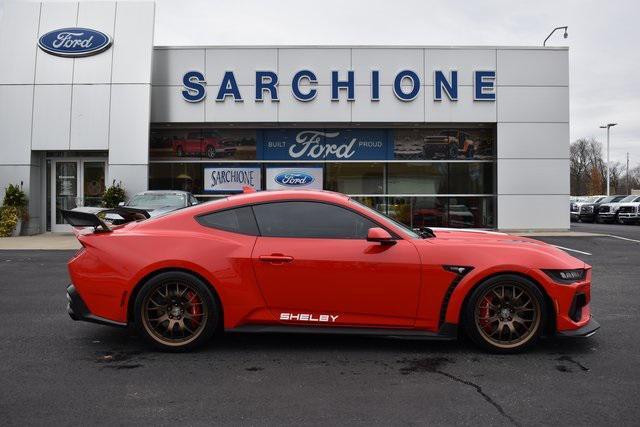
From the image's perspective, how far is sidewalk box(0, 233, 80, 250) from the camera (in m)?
14.2

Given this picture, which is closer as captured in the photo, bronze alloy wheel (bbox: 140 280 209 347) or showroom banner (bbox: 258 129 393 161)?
bronze alloy wheel (bbox: 140 280 209 347)

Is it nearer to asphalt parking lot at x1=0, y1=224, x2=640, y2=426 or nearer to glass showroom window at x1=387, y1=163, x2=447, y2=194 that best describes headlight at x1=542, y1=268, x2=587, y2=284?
asphalt parking lot at x1=0, y1=224, x2=640, y2=426

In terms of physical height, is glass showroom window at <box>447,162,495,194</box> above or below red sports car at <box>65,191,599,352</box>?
above

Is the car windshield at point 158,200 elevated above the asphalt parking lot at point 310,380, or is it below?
above

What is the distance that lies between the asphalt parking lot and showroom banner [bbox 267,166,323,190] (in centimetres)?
1431

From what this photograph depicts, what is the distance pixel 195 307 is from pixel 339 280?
123 cm

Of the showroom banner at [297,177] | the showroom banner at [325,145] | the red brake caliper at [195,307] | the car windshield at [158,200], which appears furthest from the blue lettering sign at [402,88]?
the red brake caliper at [195,307]

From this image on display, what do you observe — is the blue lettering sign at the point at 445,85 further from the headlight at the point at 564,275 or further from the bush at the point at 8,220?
the headlight at the point at 564,275

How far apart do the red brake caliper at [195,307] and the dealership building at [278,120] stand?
14611 mm

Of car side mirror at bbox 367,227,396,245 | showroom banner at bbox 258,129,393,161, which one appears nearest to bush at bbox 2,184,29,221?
showroom banner at bbox 258,129,393,161

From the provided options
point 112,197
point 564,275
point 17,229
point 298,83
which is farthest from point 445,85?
point 564,275

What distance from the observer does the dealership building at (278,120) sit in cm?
1814

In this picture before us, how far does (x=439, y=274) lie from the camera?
441 centimetres

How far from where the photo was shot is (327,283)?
4422 mm
